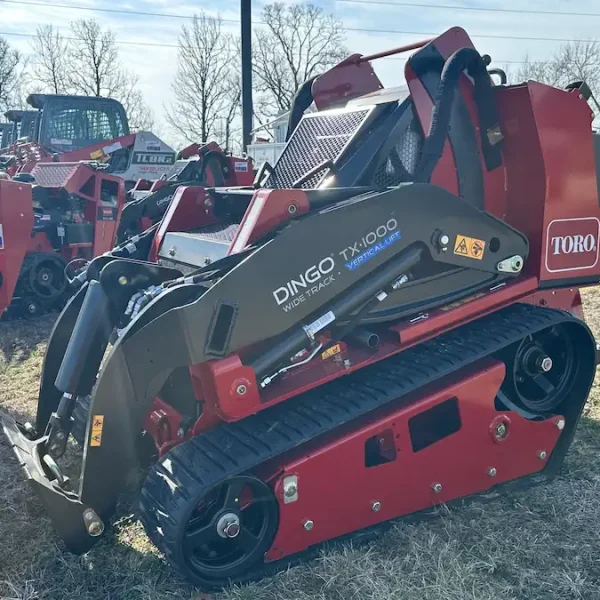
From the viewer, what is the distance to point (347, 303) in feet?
9.48

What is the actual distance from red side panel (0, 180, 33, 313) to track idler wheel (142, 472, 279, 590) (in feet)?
13.1

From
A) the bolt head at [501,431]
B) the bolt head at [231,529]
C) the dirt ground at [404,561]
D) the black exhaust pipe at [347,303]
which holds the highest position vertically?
the black exhaust pipe at [347,303]

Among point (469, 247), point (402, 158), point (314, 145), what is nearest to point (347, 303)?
point (469, 247)

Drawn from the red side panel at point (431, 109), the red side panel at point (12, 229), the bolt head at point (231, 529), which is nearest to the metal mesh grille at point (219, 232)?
the red side panel at point (431, 109)

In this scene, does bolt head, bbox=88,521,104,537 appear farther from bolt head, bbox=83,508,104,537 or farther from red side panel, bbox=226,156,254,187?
red side panel, bbox=226,156,254,187

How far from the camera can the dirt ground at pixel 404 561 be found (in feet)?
8.89

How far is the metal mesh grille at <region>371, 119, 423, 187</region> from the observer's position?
3.44 meters

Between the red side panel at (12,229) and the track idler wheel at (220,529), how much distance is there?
3991mm

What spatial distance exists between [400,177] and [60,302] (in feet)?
19.1

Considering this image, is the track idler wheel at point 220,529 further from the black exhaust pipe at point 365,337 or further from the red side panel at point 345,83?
the red side panel at point 345,83

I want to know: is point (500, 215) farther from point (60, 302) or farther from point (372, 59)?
point (60, 302)

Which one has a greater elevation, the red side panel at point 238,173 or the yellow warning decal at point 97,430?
the red side panel at point 238,173

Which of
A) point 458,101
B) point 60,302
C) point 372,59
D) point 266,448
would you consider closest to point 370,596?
point 266,448

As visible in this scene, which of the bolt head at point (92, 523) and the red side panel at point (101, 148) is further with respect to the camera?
the red side panel at point (101, 148)
